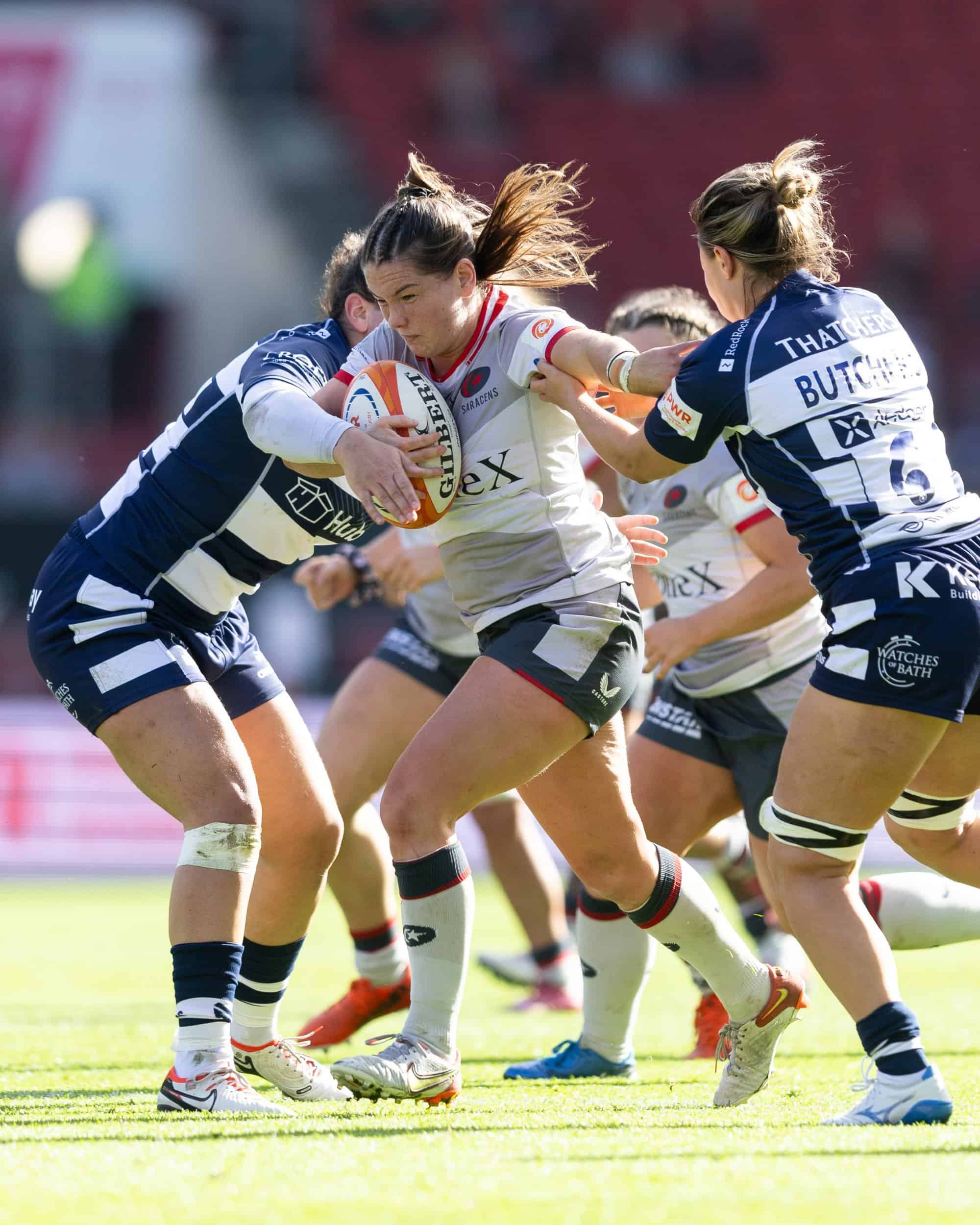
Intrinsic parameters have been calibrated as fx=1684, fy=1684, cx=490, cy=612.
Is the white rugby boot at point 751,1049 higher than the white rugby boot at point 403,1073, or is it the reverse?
the white rugby boot at point 403,1073

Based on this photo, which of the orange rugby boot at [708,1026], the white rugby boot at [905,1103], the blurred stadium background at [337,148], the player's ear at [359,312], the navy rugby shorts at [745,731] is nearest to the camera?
the white rugby boot at [905,1103]

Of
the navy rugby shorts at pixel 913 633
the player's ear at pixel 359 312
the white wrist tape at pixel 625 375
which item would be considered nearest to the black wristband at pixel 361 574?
the player's ear at pixel 359 312

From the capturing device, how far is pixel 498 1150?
3.19 metres

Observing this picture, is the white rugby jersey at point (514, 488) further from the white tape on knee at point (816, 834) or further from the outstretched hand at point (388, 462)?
the white tape on knee at point (816, 834)

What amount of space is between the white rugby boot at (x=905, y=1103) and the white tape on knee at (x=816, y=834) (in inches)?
18.1

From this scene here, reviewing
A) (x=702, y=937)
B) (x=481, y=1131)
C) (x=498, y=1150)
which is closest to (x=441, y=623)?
(x=702, y=937)

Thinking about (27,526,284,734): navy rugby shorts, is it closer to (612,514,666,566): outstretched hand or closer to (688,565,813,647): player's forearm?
(612,514,666,566): outstretched hand

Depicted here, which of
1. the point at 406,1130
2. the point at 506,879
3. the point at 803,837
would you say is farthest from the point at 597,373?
the point at 506,879

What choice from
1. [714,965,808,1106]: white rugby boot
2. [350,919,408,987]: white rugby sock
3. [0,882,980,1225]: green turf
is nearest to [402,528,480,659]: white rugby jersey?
[350,919,408,987]: white rugby sock

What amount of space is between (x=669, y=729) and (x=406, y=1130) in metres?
2.01

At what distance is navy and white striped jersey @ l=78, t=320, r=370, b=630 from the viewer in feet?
13.5

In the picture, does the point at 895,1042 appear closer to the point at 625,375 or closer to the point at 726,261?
the point at 625,375

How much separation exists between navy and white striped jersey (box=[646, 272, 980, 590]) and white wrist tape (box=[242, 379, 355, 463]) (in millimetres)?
724

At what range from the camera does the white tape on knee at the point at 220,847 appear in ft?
12.9
